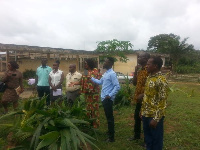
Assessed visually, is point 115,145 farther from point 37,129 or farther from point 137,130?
point 37,129

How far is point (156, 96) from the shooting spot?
9.32ft

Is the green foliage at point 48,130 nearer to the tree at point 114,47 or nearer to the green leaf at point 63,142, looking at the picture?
the green leaf at point 63,142

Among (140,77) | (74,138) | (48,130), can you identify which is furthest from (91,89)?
(74,138)

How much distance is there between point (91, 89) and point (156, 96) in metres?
1.80

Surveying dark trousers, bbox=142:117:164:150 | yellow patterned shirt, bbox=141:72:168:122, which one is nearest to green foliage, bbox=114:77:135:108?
dark trousers, bbox=142:117:164:150

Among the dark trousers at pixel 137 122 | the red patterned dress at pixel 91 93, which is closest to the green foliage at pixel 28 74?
the red patterned dress at pixel 91 93

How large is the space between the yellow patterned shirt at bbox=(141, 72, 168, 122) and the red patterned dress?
5.38ft

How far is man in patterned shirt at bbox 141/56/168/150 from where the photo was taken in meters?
2.80

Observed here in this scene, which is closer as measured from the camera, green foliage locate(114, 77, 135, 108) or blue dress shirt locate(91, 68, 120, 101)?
blue dress shirt locate(91, 68, 120, 101)

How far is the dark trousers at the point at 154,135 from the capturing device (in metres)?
2.90

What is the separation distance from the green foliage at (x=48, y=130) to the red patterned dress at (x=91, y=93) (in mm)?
715

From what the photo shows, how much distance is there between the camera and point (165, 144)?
13.3 ft

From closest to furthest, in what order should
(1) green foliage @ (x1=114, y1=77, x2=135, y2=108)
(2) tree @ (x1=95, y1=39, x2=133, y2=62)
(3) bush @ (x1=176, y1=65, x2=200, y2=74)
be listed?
1. (1) green foliage @ (x1=114, y1=77, x2=135, y2=108)
2. (2) tree @ (x1=95, y1=39, x2=133, y2=62)
3. (3) bush @ (x1=176, y1=65, x2=200, y2=74)

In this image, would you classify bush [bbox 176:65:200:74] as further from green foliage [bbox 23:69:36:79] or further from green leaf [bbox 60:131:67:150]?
green leaf [bbox 60:131:67:150]
